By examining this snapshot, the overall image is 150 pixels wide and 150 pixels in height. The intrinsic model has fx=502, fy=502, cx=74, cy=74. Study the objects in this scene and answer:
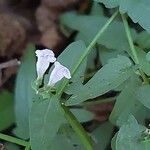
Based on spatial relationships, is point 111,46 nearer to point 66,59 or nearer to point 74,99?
point 66,59

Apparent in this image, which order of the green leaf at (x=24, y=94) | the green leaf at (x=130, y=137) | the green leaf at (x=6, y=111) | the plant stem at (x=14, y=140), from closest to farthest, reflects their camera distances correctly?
the green leaf at (x=130, y=137) < the plant stem at (x=14, y=140) < the green leaf at (x=24, y=94) < the green leaf at (x=6, y=111)

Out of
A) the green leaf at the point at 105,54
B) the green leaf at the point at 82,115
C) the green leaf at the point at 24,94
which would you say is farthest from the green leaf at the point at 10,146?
the green leaf at the point at 105,54

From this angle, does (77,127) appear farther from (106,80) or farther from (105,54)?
(105,54)

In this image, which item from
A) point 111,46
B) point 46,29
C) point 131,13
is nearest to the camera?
point 131,13

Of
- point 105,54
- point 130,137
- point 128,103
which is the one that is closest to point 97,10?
point 105,54

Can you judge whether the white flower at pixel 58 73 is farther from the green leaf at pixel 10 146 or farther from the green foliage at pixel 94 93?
the green leaf at pixel 10 146

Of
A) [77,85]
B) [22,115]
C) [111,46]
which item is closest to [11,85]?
[22,115]
